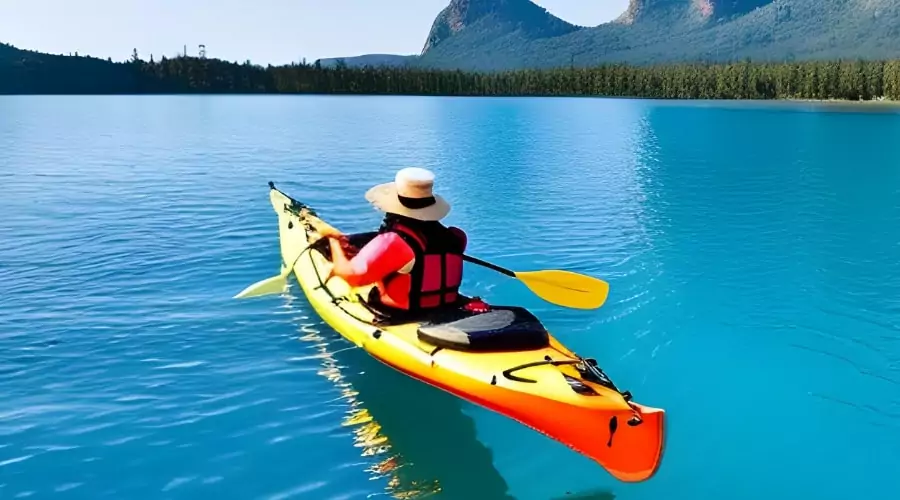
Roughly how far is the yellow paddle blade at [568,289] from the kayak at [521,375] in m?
1.30

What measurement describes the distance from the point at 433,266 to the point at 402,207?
2.41 ft

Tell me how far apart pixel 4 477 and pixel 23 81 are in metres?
161

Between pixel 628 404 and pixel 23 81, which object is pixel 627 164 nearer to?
pixel 628 404

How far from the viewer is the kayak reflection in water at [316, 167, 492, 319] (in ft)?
25.2

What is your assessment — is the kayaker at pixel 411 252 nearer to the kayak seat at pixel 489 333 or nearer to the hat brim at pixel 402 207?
the hat brim at pixel 402 207

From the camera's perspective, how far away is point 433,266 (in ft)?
26.3

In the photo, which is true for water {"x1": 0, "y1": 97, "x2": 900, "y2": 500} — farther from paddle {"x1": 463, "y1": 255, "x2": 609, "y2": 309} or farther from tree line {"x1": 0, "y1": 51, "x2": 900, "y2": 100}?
tree line {"x1": 0, "y1": 51, "x2": 900, "y2": 100}

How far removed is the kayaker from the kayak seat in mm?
503

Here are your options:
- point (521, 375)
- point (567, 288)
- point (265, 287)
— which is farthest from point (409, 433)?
point (265, 287)

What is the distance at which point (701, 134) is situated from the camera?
47.9 meters

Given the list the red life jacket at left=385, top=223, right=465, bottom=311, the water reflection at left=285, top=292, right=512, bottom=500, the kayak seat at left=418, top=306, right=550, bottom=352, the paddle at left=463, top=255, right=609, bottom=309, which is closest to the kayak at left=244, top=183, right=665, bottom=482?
the kayak seat at left=418, top=306, right=550, bottom=352

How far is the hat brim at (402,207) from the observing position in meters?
7.66

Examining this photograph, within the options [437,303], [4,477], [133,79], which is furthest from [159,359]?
[133,79]

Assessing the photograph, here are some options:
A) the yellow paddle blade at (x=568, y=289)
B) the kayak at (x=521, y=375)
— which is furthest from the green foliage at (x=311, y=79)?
the kayak at (x=521, y=375)
